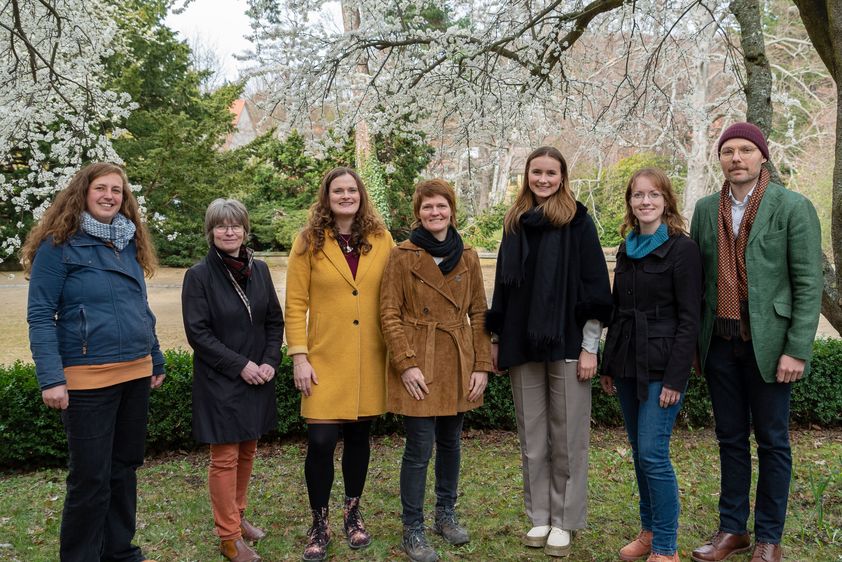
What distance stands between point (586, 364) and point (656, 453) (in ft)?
1.58

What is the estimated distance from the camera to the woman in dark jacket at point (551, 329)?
2.87 metres

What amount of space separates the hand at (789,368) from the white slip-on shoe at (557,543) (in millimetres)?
1211

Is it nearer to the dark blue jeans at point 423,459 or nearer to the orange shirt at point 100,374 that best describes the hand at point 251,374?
the orange shirt at point 100,374

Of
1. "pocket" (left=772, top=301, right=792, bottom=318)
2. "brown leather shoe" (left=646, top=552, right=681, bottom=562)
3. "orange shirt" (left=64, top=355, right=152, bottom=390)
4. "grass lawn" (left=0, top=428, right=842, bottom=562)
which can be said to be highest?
"pocket" (left=772, top=301, right=792, bottom=318)

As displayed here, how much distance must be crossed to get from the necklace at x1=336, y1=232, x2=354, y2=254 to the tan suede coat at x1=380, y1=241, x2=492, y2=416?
22 centimetres

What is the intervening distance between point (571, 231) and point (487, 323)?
1.94ft

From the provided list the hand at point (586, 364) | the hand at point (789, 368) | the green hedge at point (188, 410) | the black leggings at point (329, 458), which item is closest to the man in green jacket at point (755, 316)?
the hand at point (789, 368)

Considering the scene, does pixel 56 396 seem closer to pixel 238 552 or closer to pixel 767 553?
pixel 238 552

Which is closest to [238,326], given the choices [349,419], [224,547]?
[349,419]

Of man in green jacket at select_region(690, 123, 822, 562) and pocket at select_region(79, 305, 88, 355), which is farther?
man in green jacket at select_region(690, 123, 822, 562)

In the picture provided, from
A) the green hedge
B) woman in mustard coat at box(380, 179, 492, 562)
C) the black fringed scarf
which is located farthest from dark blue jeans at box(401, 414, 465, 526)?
the green hedge

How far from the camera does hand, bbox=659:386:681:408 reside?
8.79ft

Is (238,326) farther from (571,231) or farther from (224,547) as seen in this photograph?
(571,231)

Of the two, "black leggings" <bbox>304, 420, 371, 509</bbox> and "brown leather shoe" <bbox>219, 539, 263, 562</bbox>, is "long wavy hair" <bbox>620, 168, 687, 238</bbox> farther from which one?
"brown leather shoe" <bbox>219, 539, 263, 562</bbox>
